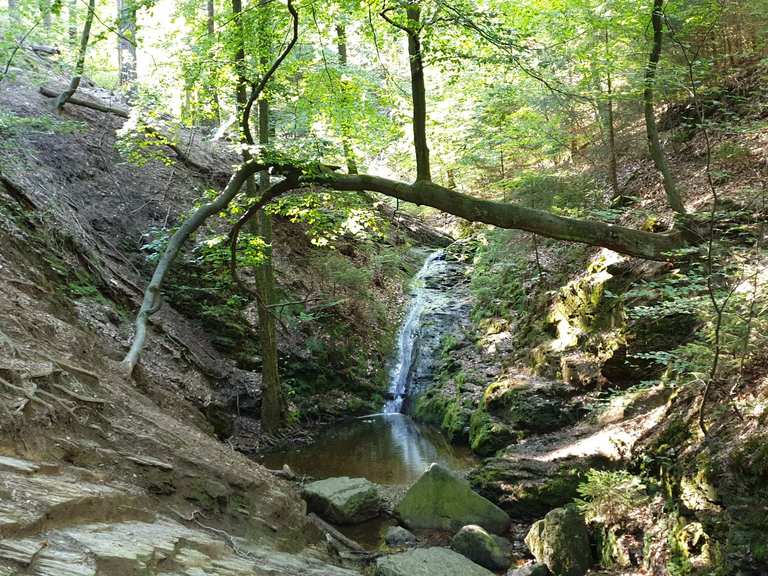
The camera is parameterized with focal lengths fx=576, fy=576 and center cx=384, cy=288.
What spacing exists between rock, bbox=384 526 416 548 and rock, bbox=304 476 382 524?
21.2 inches

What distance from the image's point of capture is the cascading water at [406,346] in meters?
14.0

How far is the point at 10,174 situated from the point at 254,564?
8.17 m

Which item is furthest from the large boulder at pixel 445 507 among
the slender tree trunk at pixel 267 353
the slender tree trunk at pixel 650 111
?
the slender tree trunk at pixel 650 111

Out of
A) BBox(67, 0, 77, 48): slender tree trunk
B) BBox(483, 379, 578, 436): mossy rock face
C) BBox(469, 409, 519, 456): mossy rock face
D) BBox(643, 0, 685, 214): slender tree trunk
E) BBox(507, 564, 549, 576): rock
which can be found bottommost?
Answer: BBox(507, 564, 549, 576): rock

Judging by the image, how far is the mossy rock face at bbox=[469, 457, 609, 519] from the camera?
733 centimetres

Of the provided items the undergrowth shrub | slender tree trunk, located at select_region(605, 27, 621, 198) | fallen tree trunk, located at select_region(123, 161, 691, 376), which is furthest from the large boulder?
slender tree trunk, located at select_region(605, 27, 621, 198)

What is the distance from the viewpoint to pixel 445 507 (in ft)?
24.1

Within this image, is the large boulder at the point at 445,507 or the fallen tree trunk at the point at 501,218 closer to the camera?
the fallen tree trunk at the point at 501,218

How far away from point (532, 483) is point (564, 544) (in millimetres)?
1591

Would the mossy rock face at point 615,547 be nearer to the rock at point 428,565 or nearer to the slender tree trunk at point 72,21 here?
the rock at point 428,565

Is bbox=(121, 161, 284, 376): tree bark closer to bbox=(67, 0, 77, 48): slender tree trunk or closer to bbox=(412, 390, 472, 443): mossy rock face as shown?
bbox=(67, 0, 77, 48): slender tree trunk

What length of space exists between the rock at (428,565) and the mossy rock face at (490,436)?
388cm

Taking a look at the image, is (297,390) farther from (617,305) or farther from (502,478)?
(617,305)

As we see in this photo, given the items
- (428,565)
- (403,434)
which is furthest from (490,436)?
(428,565)
